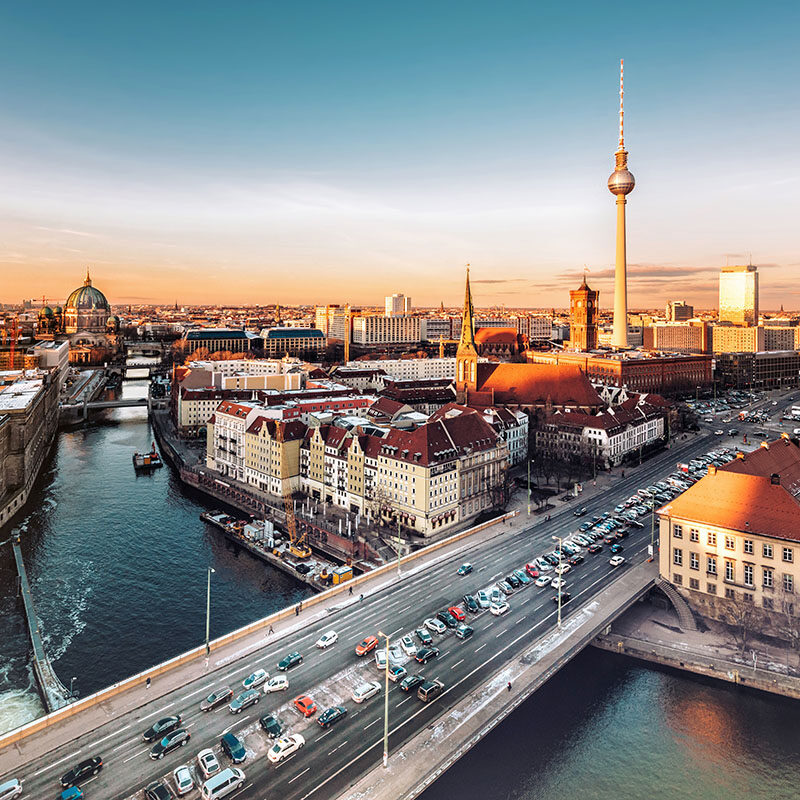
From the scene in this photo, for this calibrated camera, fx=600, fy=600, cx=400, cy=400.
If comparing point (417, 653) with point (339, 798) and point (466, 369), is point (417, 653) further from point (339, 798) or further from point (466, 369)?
point (466, 369)

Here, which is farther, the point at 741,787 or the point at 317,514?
the point at 317,514

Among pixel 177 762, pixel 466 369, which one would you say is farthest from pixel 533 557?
pixel 466 369

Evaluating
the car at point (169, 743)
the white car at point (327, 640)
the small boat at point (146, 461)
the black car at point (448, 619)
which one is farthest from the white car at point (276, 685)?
the small boat at point (146, 461)

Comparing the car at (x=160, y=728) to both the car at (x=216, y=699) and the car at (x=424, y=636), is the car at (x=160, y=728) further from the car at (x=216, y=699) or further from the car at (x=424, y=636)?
the car at (x=424, y=636)

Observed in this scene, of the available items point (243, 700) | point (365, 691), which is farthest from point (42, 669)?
point (365, 691)

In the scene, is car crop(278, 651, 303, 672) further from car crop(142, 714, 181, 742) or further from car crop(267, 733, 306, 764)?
car crop(142, 714, 181, 742)

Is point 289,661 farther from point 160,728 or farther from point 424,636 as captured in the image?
point 424,636
